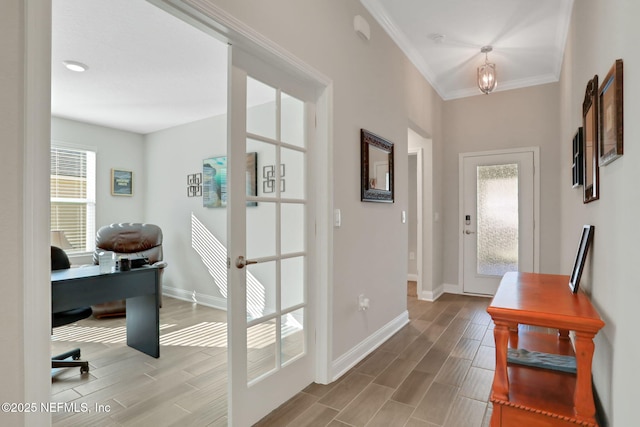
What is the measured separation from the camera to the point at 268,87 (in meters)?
2.00

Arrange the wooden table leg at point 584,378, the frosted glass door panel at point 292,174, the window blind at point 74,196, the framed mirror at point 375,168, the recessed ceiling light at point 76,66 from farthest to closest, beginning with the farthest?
the window blind at point 74,196 → the recessed ceiling light at point 76,66 → the framed mirror at point 375,168 → the frosted glass door panel at point 292,174 → the wooden table leg at point 584,378

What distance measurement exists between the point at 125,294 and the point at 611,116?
3.15 m

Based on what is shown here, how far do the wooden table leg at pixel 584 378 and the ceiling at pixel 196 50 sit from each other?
105 inches

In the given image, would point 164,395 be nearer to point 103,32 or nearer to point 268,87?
point 268,87

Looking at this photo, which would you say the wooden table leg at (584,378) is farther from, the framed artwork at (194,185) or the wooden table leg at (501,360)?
the framed artwork at (194,185)

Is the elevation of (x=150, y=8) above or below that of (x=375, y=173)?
above

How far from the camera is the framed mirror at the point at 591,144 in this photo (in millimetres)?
1707

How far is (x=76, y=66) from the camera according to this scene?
3.11 meters

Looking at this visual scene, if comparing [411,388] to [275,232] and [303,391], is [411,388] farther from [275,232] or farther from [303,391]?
[275,232]

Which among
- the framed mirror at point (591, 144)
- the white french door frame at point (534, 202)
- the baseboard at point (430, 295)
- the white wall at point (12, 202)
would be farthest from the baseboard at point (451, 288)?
the white wall at point (12, 202)

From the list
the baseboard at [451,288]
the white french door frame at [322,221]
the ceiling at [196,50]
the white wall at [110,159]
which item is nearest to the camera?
the white french door frame at [322,221]

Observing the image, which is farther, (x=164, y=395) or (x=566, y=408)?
(x=164, y=395)

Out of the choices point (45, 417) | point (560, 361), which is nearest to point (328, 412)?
point (560, 361)

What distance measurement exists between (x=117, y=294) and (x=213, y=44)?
6.93ft
